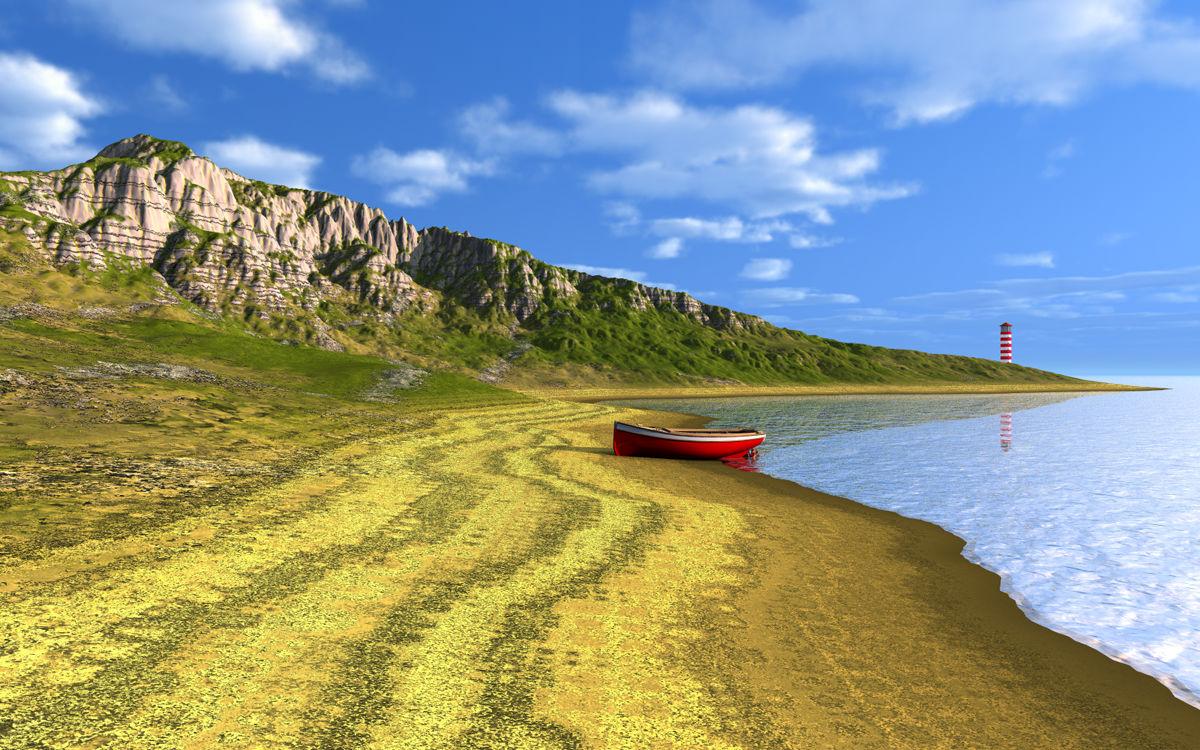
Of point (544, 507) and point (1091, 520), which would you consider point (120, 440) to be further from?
point (1091, 520)

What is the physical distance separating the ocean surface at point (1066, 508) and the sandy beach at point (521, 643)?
1.80m

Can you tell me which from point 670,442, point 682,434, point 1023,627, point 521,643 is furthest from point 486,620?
point 682,434

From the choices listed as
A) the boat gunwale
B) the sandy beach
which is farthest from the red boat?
the sandy beach

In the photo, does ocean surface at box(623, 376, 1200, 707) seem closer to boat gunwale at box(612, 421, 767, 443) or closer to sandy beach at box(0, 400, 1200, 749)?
sandy beach at box(0, 400, 1200, 749)

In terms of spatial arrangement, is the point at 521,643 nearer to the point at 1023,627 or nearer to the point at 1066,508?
the point at 1023,627

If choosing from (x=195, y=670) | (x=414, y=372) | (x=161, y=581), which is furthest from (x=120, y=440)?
(x=414, y=372)

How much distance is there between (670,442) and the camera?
39594 mm

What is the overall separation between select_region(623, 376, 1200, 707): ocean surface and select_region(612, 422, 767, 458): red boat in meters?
3.34

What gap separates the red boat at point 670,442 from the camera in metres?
39.5

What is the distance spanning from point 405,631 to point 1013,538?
21.9 m

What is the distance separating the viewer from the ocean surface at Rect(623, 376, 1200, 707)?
14.5m

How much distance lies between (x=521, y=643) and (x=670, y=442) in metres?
29.6

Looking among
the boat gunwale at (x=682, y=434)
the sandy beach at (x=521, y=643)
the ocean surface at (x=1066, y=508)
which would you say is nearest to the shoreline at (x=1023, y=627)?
the sandy beach at (x=521, y=643)

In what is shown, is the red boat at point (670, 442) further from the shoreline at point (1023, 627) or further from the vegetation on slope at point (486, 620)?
the shoreline at point (1023, 627)
